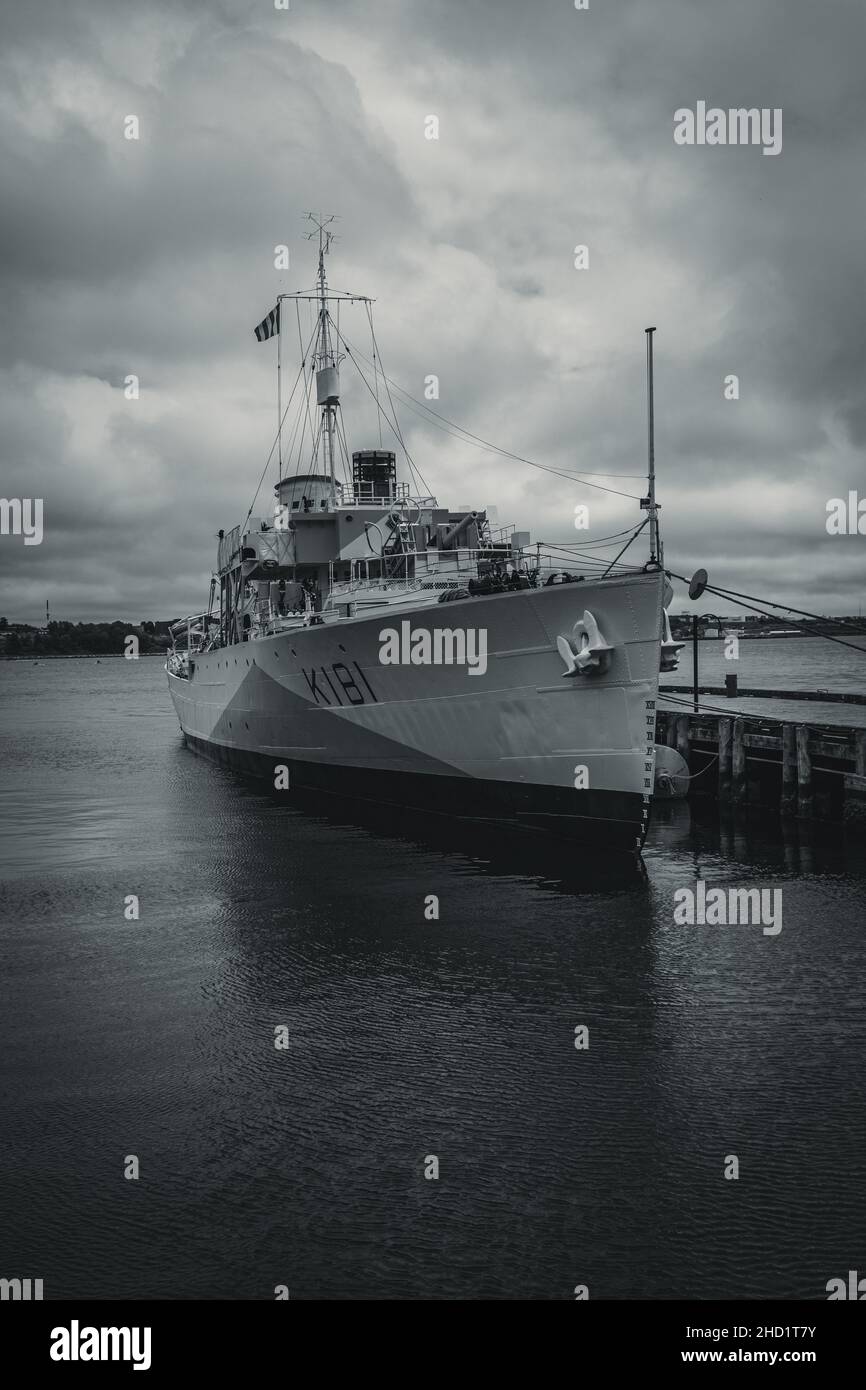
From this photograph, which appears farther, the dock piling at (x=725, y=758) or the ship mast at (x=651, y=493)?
the dock piling at (x=725, y=758)

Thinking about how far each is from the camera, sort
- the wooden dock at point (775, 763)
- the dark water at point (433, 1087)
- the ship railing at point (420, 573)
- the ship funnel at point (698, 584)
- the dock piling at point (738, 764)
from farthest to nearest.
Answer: the dock piling at point (738, 764) < the ship railing at point (420, 573) < the wooden dock at point (775, 763) < the ship funnel at point (698, 584) < the dark water at point (433, 1087)

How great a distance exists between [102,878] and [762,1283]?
13001mm

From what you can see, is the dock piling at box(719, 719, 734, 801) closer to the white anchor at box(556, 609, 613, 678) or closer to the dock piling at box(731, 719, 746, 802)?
the dock piling at box(731, 719, 746, 802)

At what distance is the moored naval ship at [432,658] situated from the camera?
16.2 meters

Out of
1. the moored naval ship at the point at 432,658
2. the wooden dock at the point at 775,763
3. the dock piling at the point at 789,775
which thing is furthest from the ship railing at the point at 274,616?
the dock piling at the point at 789,775

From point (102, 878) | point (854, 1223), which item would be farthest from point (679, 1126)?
point (102, 878)

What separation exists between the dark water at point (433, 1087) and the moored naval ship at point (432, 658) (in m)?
2.62

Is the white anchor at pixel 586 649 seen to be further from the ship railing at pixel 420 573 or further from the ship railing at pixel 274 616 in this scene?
the ship railing at pixel 274 616

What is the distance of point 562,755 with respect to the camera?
1719cm

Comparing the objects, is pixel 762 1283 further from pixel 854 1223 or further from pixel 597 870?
pixel 597 870

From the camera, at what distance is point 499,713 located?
1791 centimetres

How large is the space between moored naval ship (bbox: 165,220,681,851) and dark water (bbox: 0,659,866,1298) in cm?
262

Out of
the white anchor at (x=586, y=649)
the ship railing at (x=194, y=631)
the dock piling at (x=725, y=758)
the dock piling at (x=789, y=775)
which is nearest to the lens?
the white anchor at (x=586, y=649)

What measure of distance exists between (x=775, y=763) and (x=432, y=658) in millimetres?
8610
